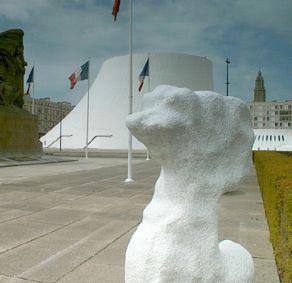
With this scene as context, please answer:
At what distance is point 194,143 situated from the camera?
2.03 metres

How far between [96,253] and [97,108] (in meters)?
38.8

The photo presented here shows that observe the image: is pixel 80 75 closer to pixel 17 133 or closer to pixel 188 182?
pixel 17 133

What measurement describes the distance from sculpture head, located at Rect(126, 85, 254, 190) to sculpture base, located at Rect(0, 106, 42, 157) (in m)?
14.1

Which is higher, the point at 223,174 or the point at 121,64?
the point at 121,64

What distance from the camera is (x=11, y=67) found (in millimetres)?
16703

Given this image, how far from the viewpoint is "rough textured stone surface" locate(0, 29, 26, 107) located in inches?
636

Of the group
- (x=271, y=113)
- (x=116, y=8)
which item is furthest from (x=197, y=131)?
(x=271, y=113)

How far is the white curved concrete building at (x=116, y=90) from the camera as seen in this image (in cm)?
4000

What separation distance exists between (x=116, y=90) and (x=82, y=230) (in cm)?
3794

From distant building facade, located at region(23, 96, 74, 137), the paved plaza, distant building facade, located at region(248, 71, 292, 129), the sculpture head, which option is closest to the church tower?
distant building facade, located at region(248, 71, 292, 129)

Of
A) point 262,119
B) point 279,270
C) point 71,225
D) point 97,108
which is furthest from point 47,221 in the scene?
point 262,119

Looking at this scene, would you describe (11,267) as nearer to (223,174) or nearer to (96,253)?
(96,253)

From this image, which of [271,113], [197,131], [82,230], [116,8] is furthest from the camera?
[271,113]

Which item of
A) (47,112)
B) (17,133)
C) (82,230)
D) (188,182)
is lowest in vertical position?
(82,230)
